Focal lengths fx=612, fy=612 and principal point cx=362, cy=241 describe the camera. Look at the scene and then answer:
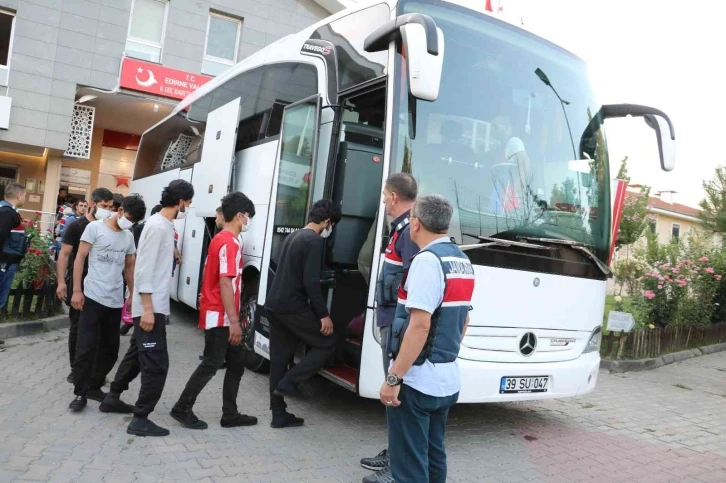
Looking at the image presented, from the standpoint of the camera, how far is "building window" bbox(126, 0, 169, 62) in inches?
757

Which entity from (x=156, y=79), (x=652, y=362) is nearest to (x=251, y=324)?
(x=652, y=362)

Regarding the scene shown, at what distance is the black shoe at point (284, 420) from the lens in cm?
522

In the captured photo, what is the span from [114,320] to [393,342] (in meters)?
3.08

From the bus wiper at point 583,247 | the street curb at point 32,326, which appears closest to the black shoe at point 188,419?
the bus wiper at point 583,247

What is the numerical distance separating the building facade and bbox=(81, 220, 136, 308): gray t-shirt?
14924 millimetres

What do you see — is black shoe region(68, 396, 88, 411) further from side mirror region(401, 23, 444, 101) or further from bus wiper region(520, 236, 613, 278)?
bus wiper region(520, 236, 613, 278)

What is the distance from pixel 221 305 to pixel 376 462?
1.70 m

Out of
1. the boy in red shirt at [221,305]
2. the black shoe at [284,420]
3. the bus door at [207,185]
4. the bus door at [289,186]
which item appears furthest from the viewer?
the bus door at [207,185]

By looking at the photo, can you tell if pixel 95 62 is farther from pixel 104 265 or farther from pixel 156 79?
pixel 104 265

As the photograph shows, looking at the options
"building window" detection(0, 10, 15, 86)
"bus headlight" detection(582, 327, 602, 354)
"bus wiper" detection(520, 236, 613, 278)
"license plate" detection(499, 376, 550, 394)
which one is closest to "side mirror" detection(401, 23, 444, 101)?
"bus wiper" detection(520, 236, 613, 278)

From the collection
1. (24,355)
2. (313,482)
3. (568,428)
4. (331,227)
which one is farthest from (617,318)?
(24,355)

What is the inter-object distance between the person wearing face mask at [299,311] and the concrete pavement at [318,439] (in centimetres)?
41

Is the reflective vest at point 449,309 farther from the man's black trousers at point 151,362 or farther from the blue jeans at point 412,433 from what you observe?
the man's black trousers at point 151,362

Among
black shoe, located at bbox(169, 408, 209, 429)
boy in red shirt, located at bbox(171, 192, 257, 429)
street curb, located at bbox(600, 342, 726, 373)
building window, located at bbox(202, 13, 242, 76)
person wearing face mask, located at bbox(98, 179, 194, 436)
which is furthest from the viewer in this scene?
building window, located at bbox(202, 13, 242, 76)
